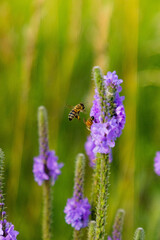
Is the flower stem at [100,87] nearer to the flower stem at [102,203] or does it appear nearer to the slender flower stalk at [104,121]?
the slender flower stalk at [104,121]

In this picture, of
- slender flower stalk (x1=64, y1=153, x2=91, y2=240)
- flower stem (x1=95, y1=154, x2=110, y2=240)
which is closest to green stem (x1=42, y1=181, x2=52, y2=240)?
slender flower stalk (x1=64, y1=153, x2=91, y2=240)

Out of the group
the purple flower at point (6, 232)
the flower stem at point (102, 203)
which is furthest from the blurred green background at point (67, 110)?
the purple flower at point (6, 232)

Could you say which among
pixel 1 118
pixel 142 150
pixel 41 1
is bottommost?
pixel 142 150

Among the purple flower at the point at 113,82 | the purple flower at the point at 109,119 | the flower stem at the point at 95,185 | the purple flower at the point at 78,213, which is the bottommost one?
the purple flower at the point at 78,213

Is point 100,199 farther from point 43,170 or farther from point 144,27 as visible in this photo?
point 144,27

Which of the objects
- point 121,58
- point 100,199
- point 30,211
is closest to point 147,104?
point 121,58

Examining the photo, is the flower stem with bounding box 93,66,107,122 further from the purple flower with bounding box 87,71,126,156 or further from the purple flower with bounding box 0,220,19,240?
the purple flower with bounding box 0,220,19,240
